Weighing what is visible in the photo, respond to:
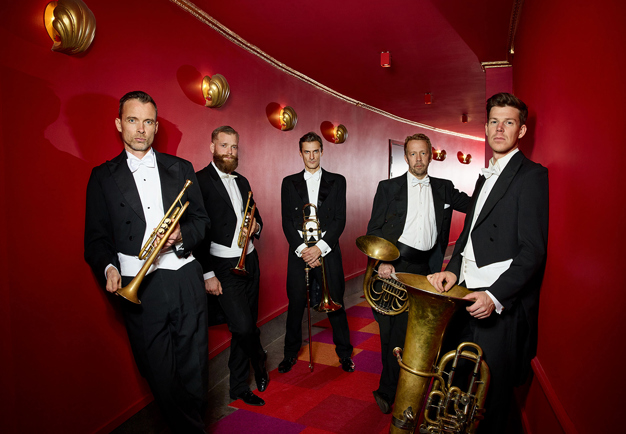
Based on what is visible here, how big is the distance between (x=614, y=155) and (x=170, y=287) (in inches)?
80.3

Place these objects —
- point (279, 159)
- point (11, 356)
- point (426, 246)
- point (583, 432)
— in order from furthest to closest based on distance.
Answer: point (279, 159), point (426, 246), point (11, 356), point (583, 432)

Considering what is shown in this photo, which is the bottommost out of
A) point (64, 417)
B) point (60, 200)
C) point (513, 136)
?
point (64, 417)

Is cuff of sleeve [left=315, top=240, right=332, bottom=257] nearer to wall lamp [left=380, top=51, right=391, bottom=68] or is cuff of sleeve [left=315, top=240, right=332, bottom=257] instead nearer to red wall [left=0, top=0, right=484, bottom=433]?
red wall [left=0, top=0, right=484, bottom=433]

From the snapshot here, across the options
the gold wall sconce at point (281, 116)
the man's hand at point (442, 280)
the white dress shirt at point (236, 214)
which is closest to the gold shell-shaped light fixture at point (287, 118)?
the gold wall sconce at point (281, 116)

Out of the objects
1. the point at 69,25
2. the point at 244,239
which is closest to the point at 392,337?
the point at 244,239

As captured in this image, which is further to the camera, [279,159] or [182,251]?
[279,159]

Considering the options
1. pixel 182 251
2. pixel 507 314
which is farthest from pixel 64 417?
pixel 507 314

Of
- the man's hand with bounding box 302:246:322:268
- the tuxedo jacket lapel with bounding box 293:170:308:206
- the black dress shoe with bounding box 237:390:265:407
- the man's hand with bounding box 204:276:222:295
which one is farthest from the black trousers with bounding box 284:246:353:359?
the man's hand with bounding box 204:276:222:295

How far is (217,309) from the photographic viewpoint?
320 centimetres

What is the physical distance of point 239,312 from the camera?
3.10 m

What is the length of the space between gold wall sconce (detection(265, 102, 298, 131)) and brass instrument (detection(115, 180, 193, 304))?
8.50 ft

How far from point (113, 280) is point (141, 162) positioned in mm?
636

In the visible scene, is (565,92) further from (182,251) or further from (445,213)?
(182,251)

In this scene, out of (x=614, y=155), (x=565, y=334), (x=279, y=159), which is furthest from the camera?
(x=279, y=159)
